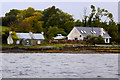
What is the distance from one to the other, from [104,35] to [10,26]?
24.9 m

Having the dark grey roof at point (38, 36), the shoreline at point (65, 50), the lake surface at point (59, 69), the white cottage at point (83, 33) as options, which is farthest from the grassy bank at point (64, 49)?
the lake surface at point (59, 69)

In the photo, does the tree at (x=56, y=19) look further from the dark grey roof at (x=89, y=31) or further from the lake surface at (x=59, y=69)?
the lake surface at (x=59, y=69)

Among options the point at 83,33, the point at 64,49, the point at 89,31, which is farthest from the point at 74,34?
the point at 64,49

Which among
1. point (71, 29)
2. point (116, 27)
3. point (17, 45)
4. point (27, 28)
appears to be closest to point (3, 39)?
point (17, 45)

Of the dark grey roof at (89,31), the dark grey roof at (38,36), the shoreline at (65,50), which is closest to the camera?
the shoreline at (65,50)

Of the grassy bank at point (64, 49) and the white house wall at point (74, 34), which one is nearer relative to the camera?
the grassy bank at point (64, 49)

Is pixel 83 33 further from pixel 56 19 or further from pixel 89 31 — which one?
pixel 56 19

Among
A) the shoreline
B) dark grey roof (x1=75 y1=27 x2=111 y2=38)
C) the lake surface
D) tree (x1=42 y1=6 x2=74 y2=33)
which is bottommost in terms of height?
the lake surface

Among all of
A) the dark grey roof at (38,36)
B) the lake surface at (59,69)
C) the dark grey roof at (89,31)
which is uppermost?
the dark grey roof at (89,31)

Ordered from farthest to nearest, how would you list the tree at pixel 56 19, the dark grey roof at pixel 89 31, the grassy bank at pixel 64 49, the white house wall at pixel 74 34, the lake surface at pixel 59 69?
1. the tree at pixel 56 19
2. the white house wall at pixel 74 34
3. the dark grey roof at pixel 89 31
4. the grassy bank at pixel 64 49
5. the lake surface at pixel 59 69

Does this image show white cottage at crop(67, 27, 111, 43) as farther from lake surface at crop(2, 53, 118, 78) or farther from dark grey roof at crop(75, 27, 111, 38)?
lake surface at crop(2, 53, 118, 78)

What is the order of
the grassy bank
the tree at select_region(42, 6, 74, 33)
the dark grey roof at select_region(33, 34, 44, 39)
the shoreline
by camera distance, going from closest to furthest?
the shoreline
the grassy bank
the dark grey roof at select_region(33, 34, 44, 39)
the tree at select_region(42, 6, 74, 33)

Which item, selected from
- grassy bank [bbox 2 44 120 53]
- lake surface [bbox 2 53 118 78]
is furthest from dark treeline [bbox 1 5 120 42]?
lake surface [bbox 2 53 118 78]

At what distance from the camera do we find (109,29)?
267 feet
